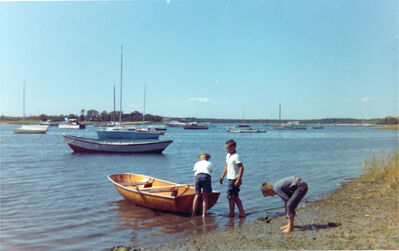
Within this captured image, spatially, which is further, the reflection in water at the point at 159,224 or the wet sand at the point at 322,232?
the reflection in water at the point at 159,224

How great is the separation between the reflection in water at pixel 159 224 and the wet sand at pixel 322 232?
0.55 m

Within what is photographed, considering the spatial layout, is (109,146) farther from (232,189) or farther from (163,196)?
(232,189)

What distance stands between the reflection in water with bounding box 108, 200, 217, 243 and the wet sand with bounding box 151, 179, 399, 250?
548 millimetres

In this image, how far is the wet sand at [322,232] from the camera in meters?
6.23

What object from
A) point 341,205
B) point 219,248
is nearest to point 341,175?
point 341,205

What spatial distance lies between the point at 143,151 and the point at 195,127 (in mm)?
113131

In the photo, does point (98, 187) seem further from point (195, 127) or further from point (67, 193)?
point (195, 127)

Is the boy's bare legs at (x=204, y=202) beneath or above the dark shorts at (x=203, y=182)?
beneath

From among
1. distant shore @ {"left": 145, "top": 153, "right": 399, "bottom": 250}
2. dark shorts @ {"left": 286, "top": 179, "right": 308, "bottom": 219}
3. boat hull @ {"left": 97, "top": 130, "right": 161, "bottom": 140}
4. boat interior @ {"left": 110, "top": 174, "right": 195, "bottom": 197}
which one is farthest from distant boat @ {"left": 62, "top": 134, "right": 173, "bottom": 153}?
dark shorts @ {"left": 286, "top": 179, "right": 308, "bottom": 219}

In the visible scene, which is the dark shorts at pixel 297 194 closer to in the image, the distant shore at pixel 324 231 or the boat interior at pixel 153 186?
the distant shore at pixel 324 231

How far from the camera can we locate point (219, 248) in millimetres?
6688

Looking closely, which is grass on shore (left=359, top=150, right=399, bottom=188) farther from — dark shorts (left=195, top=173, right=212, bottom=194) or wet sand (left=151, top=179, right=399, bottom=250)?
dark shorts (left=195, top=173, right=212, bottom=194)

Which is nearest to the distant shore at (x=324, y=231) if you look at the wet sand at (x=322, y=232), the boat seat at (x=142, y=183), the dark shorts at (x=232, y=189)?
the wet sand at (x=322, y=232)

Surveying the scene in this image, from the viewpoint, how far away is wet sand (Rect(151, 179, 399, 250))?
6.23 metres
